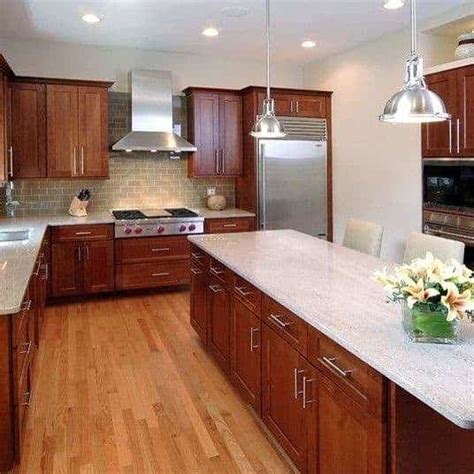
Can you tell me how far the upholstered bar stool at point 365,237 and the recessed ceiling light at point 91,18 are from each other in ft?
9.25

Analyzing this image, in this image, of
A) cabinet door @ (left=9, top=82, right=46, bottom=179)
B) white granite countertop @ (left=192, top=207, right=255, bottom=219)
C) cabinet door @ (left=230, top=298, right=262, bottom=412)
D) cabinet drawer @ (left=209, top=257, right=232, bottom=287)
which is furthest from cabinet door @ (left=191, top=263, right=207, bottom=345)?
cabinet door @ (left=9, top=82, right=46, bottom=179)

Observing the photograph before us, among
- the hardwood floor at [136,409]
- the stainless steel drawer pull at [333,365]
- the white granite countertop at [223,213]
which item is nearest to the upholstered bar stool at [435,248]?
the stainless steel drawer pull at [333,365]

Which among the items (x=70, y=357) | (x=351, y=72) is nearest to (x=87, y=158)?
(x=70, y=357)

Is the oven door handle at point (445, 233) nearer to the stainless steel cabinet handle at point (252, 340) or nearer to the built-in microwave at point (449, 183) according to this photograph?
the built-in microwave at point (449, 183)

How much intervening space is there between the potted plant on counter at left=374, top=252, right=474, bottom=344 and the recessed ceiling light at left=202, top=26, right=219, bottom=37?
3.83 metres

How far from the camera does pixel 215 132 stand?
19.7 ft

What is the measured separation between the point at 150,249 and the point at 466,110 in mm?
3261

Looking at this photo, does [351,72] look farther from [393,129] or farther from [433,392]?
[433,392]

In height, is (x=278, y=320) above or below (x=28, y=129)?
below

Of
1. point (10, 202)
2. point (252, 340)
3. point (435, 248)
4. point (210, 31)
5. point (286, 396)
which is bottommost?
point (286, 396)

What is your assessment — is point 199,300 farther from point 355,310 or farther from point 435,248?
point 355,310

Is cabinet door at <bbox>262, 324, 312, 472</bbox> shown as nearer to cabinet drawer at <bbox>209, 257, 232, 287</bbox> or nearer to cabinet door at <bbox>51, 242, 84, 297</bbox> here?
cabinet drawer at <bbox>209, 257, 232, 287</bbox>

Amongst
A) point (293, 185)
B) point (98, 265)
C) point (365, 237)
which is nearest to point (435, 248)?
point (365, 237)

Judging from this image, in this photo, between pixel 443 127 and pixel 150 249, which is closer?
pixel 443 127
